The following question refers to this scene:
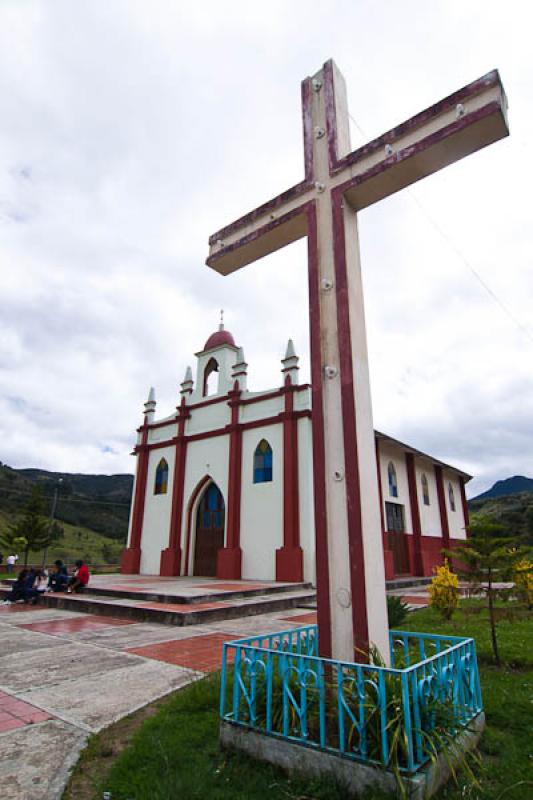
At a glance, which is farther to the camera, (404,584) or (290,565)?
(404,584)

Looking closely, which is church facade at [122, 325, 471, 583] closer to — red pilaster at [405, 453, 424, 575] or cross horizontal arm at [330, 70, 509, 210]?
red pilaster at [405, 453, 424, 575]

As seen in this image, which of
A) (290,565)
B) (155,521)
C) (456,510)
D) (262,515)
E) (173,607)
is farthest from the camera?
(456,510)

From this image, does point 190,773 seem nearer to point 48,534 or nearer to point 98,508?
point 48,534

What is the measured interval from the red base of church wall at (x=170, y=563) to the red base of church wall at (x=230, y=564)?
2.34 meters

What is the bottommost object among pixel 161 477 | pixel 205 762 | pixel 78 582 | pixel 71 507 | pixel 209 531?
pixel 205 762

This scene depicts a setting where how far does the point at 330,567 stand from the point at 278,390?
39.1 feet

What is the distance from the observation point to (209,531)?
661 inches

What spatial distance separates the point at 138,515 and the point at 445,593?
14748mm

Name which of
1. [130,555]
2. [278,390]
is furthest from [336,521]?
[130,555]

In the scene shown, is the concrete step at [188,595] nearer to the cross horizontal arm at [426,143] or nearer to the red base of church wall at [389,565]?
the red base of church wall at [389,565]

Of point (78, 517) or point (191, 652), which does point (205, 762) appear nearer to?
point (191, 652)

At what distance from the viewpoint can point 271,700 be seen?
2.89 m

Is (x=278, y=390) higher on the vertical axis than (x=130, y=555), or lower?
higher

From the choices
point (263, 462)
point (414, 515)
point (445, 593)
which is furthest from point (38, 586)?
point (414, 515)
